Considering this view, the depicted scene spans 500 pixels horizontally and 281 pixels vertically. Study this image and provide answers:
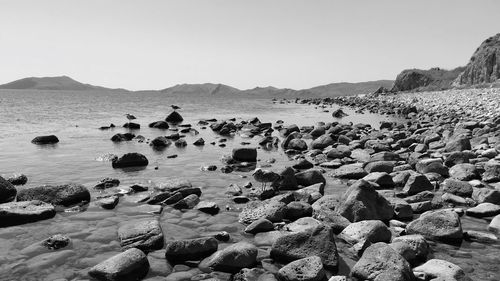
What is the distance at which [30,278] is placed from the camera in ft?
23.6

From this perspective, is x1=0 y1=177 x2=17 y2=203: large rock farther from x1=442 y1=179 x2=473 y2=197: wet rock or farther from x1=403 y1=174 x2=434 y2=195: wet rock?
x1=442 y1=179 x2=473 y2=197: wet rock

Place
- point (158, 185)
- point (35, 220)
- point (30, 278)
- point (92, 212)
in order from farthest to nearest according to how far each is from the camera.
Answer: point (158, 185)
point (92, 212)
point (35, 220)
point (30, 278)

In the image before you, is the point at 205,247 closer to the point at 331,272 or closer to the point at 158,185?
the point at 331,272

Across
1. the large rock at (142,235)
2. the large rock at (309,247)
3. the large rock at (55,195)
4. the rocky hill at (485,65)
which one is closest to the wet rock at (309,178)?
the large rock at (309,247)

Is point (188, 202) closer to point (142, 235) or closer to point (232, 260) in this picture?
point (142, 235)

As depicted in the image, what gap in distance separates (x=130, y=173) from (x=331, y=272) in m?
11.1

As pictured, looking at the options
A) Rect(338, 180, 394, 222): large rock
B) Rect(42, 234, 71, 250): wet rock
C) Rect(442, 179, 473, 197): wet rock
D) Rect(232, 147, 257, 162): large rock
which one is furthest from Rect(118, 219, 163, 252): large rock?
Rect(232, 147, 257, 162): large rock

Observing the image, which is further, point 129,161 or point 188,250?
point 129,161

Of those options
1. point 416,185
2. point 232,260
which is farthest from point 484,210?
point 232,260

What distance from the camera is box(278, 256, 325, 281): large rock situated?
6746 mm

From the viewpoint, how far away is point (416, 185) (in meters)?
12.3

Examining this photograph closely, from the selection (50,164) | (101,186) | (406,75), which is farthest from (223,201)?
(406,75)

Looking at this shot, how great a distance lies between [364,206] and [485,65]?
9470cm

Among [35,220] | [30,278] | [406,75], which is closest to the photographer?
[30,278]
